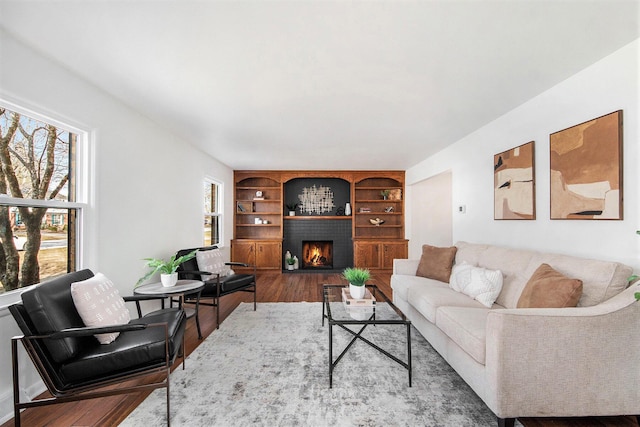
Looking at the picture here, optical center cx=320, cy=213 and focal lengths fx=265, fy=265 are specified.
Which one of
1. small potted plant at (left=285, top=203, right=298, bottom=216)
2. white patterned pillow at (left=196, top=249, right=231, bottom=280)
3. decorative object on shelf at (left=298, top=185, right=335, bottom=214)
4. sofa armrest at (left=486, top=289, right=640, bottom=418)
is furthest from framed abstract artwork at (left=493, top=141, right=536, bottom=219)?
small potted plant at (left=285, top=203, right=298, bottom=216)

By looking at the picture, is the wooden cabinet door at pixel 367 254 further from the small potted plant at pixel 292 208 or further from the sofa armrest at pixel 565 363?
the sofa armrest at pixel 565 363

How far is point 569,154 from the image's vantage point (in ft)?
7.17

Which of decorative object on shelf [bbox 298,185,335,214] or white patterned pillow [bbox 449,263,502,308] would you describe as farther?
decorative object on shelf [bbox 298,185,335,214]

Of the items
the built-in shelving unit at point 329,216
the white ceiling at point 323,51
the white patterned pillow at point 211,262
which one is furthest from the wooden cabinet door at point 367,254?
the white ceiling at point 323,51

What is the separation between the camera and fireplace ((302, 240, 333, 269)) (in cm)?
663

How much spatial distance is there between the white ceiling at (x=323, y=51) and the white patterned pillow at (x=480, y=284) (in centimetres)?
167

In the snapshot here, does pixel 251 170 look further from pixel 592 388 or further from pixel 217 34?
pixel 592 388

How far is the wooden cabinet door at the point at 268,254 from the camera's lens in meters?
6.20

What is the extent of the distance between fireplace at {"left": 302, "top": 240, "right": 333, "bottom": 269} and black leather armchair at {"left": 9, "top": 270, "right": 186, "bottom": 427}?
4906 mm

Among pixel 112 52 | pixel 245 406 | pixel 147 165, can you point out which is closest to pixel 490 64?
pixel 112 52

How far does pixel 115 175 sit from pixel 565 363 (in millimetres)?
3745

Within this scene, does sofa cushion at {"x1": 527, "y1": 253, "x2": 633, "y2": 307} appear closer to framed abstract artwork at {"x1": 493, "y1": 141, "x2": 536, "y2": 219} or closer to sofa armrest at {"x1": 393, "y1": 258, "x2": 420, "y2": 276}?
framed abstract artwork at {"x1": 493, "y1": 141, "x2": 536, "y2": 219}

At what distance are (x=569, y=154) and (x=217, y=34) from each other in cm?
281

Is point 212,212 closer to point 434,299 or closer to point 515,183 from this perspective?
point 434,299
